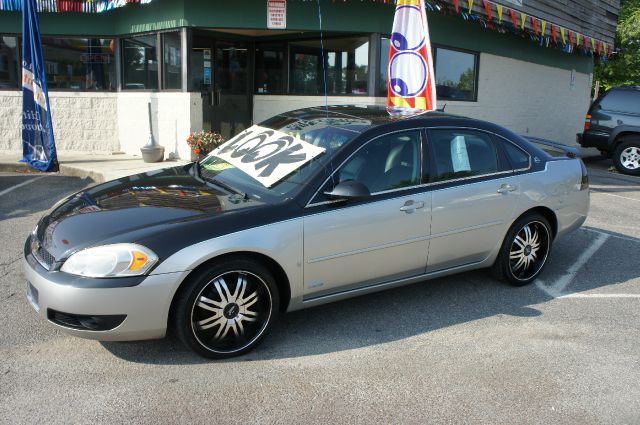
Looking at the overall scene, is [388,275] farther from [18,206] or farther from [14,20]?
[14,20]

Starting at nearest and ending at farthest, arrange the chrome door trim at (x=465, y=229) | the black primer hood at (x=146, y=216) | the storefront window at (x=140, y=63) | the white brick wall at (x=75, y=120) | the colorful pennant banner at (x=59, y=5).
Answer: the black primer hood at (x=146, y=216)
the chrome door trim at (x=465, y=229)
the colorful pennant banner at (x=59, y=5)
the storefront window at (x=140, y=63)
the white brick wall at (x=75, y=120)

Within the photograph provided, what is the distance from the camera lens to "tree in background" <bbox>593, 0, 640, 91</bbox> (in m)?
20.5

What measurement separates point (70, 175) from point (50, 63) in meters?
3.14

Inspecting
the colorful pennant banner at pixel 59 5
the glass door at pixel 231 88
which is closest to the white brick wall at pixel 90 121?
the glass door at pixel 231 88

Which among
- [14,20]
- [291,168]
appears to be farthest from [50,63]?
[291,168]

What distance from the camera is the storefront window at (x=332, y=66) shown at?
10.7 metres

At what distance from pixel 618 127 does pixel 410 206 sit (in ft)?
36.4

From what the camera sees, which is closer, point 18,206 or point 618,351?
point 618,351

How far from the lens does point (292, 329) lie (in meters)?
4.21

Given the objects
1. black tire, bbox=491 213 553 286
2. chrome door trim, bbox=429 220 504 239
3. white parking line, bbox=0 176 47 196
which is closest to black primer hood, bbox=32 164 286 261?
chrome door trim, bbox=429 220 504 239

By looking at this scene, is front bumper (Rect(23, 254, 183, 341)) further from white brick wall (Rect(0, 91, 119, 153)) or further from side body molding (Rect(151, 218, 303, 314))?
white brick wall (Rect(0, 91, 119, 153))

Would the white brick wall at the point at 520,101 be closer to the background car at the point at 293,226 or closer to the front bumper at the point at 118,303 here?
the background car at the point at 293,226

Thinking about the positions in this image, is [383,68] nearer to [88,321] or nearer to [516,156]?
[516,156]

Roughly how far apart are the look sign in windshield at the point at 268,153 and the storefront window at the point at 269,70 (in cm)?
705
